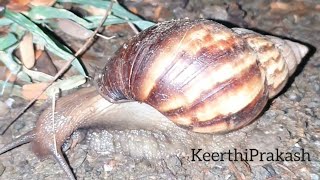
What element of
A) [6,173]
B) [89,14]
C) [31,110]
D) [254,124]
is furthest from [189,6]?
[6,173]

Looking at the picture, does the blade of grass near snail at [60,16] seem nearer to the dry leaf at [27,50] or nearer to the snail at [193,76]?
the dry leaf at [27,50]

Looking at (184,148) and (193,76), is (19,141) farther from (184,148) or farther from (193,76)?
(193,76)

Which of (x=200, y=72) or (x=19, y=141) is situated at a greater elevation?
(x=200, y=72)

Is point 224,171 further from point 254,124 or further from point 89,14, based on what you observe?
point 89,14

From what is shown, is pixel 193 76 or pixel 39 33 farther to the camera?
pixel 39 33

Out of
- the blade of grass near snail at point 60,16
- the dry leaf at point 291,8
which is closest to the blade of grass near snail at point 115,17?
the blade of grass near snail at point 60,16

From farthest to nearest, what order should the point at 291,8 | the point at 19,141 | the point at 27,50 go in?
the point at 291,8 < the point at 27,50 < the point at 19,141

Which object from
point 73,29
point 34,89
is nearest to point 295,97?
point 73,29
